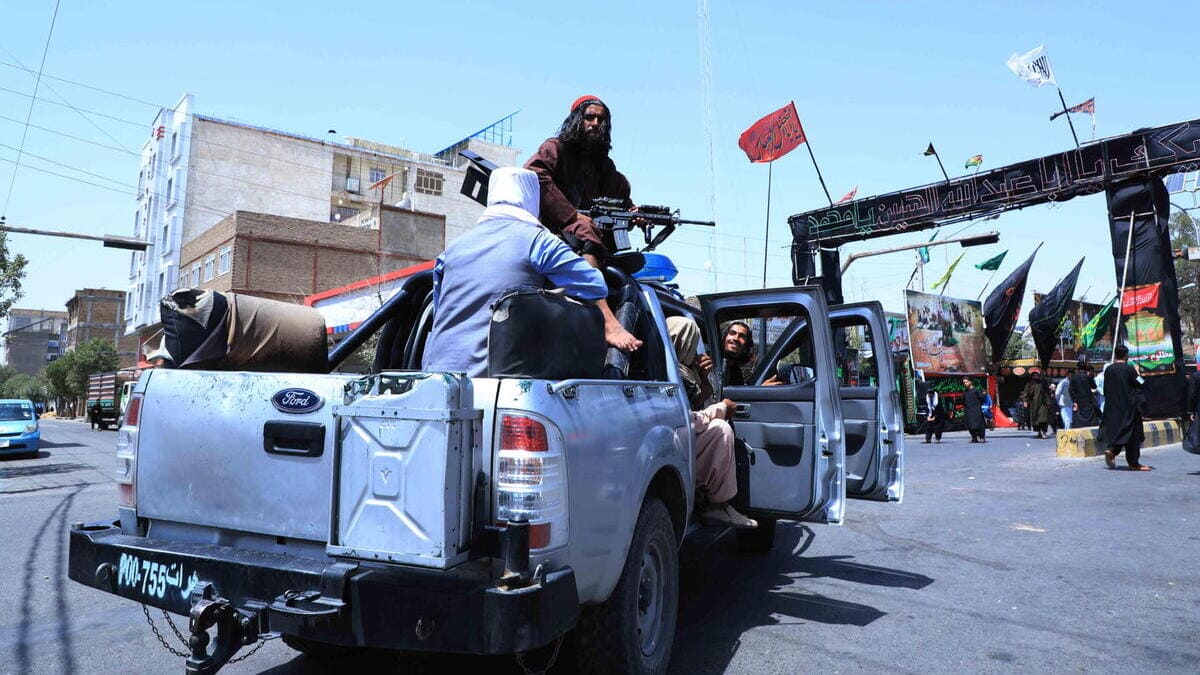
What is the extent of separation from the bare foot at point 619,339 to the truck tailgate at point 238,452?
1.16 m

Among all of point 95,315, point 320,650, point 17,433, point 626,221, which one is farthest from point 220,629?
point 95,315

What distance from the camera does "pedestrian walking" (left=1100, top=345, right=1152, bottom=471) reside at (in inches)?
448

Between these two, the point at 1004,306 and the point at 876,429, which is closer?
the point at 876,429

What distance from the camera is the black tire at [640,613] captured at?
111 inches

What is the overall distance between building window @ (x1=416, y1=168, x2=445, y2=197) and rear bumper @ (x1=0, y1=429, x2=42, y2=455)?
122 feet

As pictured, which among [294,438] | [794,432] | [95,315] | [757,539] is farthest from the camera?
[95,315]

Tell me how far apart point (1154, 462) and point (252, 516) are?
592 inches

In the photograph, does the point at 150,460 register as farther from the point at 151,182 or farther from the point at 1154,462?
the point at 151,182

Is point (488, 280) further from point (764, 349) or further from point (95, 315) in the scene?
point (95, 315)

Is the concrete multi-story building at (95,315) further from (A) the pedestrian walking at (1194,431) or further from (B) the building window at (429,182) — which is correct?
(A) the pedestrian walking at (1194,431)

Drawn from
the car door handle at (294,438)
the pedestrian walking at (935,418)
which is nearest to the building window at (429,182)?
the pedestrian walking at (935,418)

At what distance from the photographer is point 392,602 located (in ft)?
7.45

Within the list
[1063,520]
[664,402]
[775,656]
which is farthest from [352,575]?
[1063,520]

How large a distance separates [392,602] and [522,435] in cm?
63
